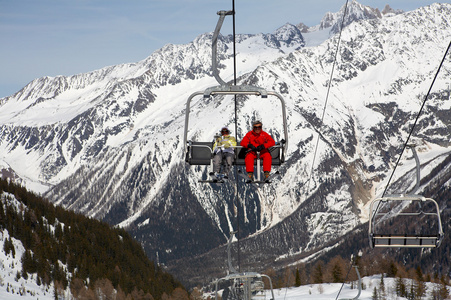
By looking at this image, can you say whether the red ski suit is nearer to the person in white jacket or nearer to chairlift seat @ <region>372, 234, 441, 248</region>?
the person in white jacket

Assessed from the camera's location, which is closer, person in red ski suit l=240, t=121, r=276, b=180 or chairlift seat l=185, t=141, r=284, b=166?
person in red ski suit l=240, t=121, r=276, b=180

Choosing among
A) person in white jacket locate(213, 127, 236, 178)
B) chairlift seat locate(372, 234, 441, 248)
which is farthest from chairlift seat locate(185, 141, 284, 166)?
chairlift seat locate(372, 234, 441, 248)

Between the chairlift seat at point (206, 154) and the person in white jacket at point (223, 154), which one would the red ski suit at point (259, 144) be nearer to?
the chairlift seat at point (206, 154)

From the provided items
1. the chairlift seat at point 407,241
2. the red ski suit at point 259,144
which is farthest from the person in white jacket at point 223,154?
the chairlift seat at point 407,241

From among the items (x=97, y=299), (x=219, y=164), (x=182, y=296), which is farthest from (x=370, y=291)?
(x=219, y=164)

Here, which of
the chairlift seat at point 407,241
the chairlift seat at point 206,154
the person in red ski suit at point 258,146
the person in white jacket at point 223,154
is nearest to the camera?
the chairlift seat at point 407,241

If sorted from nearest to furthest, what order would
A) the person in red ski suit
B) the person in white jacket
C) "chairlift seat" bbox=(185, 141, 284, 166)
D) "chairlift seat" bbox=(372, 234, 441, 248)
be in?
"chairlift seat" bbox=(372, 234, 441, 248) < the person in red ski suit < the person in white jacket < "chairlift seat" bbox=(185, 141, 284, 166)

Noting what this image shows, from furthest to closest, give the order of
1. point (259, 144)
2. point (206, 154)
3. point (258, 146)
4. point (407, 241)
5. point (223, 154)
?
1. point (206, 154)
2. point (223, 154)
3. point (259, 144)
4. point (258, 146)
5. point (407, 241)

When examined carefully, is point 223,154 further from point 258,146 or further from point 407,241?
point 407,241

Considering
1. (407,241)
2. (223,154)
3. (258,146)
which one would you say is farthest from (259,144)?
(407,241)

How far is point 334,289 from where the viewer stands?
195 m

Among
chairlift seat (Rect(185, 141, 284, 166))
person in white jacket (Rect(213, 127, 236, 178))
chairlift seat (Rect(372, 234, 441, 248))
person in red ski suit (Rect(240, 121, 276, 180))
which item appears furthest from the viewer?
chairlift seat (Rect(185, 141, 284, 166))

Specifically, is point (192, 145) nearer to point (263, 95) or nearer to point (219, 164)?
point (219, 164)

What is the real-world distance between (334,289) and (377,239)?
6829 inches
